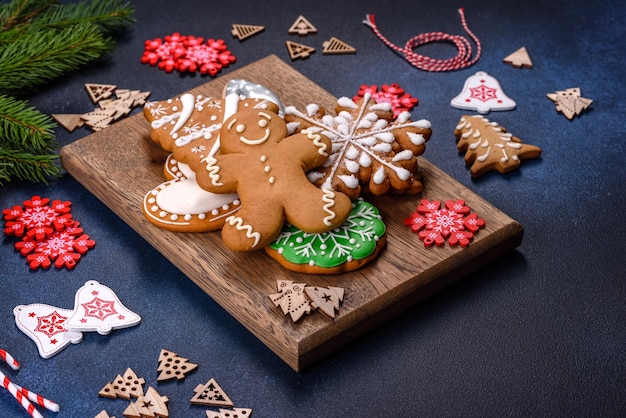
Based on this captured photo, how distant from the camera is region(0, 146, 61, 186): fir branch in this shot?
2285mm

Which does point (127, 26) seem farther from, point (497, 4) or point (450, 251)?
point (450, 251)

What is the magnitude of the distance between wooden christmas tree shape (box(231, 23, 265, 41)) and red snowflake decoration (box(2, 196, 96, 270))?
2.65ft

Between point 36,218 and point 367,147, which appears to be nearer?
point 367,147

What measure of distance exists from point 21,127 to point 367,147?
0.84 m

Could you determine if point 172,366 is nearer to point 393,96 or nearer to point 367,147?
point 367,147

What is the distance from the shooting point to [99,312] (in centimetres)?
203

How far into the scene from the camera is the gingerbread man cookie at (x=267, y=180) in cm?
195

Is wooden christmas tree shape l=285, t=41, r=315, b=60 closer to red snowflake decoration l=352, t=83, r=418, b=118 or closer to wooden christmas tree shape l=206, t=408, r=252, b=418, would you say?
red snowflake decoration l=352, t=83, r=418, b=118

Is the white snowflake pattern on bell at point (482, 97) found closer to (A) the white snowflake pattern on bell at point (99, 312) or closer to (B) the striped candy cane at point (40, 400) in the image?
(A) the white snowflake pattern on bell at point (99, 312)

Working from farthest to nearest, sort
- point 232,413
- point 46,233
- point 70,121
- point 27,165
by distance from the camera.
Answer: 1. point 70,121
2. point 27,165
3. point 46,233
4. point 232,413

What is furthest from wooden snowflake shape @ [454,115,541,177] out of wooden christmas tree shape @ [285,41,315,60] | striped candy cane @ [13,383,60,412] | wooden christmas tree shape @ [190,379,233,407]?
striped candy cane @ [13,383,60,412]

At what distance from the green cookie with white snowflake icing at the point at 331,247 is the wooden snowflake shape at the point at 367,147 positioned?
0.09 meters

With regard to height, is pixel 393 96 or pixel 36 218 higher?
pixel 393 96

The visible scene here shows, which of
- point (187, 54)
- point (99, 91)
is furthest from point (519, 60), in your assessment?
point (99, 91)
